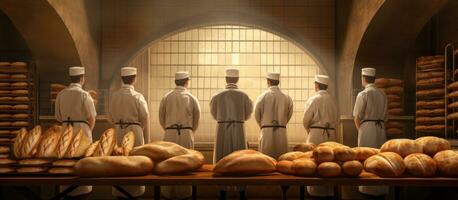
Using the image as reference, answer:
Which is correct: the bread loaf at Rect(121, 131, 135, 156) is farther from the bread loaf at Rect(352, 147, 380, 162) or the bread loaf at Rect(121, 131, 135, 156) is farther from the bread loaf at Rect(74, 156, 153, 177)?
the bread loaf at Rect(352, 147, 380, 162)

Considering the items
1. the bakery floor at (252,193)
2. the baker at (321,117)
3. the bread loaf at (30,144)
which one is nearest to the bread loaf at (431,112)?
the bakery floor at (252,193)

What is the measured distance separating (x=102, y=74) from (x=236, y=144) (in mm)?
3190

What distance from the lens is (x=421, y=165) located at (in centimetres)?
253

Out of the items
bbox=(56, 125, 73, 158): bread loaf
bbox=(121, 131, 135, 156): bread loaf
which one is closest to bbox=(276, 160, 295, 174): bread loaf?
bbox=(121, 131, 135, 156): bread loaf

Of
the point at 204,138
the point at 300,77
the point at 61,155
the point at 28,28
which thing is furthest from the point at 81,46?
the point at 61,155

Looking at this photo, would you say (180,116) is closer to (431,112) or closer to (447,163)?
(431,112)

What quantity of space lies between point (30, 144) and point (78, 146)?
→ 22 cm

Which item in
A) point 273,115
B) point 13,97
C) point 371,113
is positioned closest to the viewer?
point 371,113

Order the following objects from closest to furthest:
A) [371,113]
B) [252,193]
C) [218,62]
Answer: [371,113], [252,193], [218,62]

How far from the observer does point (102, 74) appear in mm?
8367

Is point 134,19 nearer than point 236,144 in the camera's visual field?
No

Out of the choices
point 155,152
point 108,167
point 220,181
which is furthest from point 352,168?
point 108,167

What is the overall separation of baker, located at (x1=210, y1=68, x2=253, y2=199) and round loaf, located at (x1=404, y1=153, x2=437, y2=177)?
344cm

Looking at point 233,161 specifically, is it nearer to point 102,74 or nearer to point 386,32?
point 386,32
